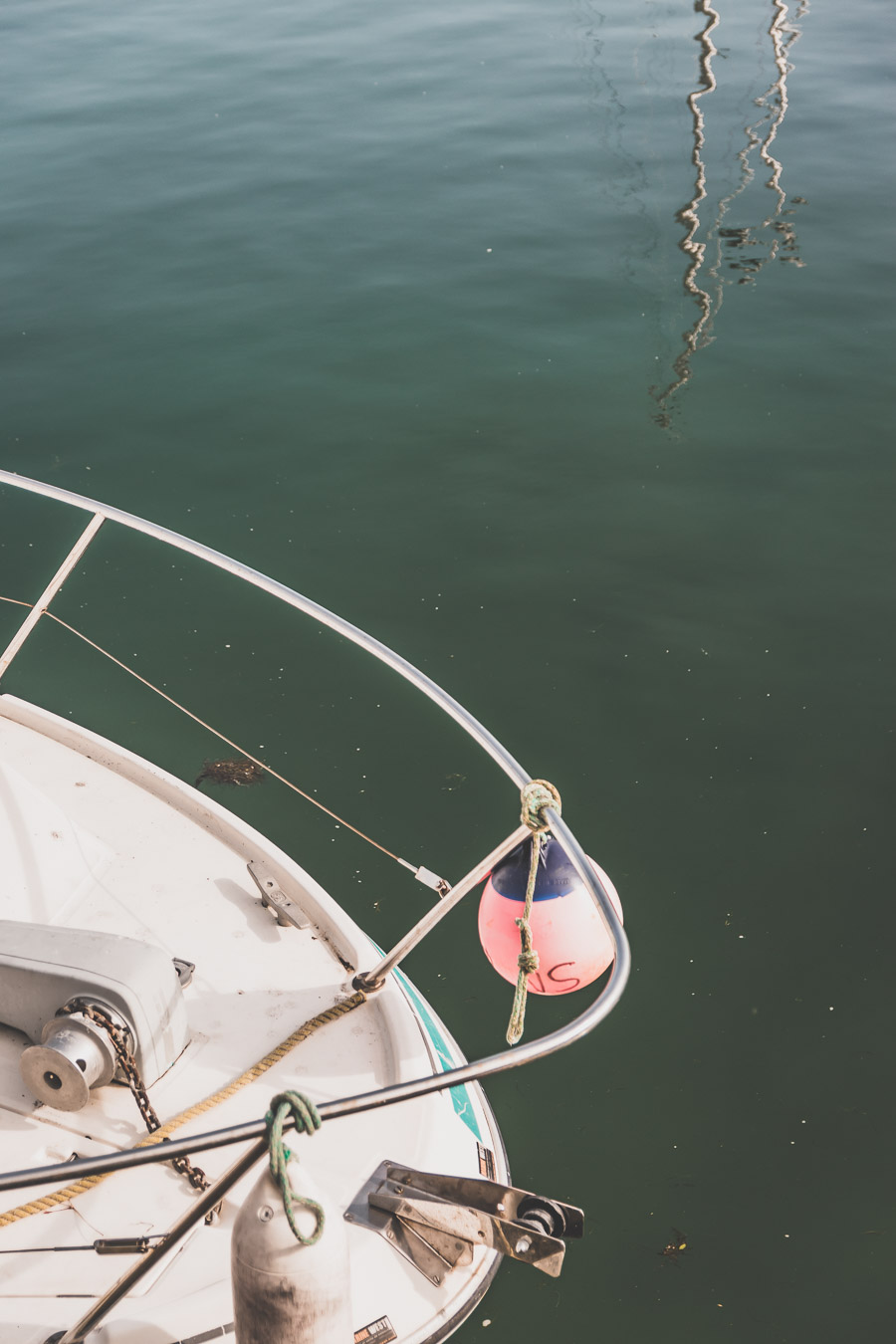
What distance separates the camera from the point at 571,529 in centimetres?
688

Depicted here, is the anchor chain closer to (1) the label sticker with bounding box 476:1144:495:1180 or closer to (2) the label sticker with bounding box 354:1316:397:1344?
(2) the label sticker with bounding box 354:1316:397:1344

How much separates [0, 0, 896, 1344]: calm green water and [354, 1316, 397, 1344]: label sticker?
32.7 inches

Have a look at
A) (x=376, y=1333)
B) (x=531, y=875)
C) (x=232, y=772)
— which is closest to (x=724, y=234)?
(x=232, y=772)

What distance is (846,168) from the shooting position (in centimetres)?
1113

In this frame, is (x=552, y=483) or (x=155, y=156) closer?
(x=552, y=483)

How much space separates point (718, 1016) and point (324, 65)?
1409cm

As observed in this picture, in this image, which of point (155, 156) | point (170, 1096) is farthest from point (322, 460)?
point (155, 156)

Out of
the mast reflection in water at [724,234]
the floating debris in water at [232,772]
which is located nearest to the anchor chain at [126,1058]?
the floating debris in water at [232,772]

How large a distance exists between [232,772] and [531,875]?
9.03ft

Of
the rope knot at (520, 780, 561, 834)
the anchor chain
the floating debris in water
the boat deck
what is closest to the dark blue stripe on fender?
the rope knot at (520, 780, 561, 834)

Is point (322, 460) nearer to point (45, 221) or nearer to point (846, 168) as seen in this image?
point (45, 221)

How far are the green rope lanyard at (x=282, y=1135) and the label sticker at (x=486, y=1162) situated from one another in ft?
5.15

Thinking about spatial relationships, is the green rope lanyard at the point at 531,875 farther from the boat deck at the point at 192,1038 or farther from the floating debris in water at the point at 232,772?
the floating debris in water at the point at 232,772

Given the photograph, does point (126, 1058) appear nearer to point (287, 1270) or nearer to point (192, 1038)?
point (192, 1038)
